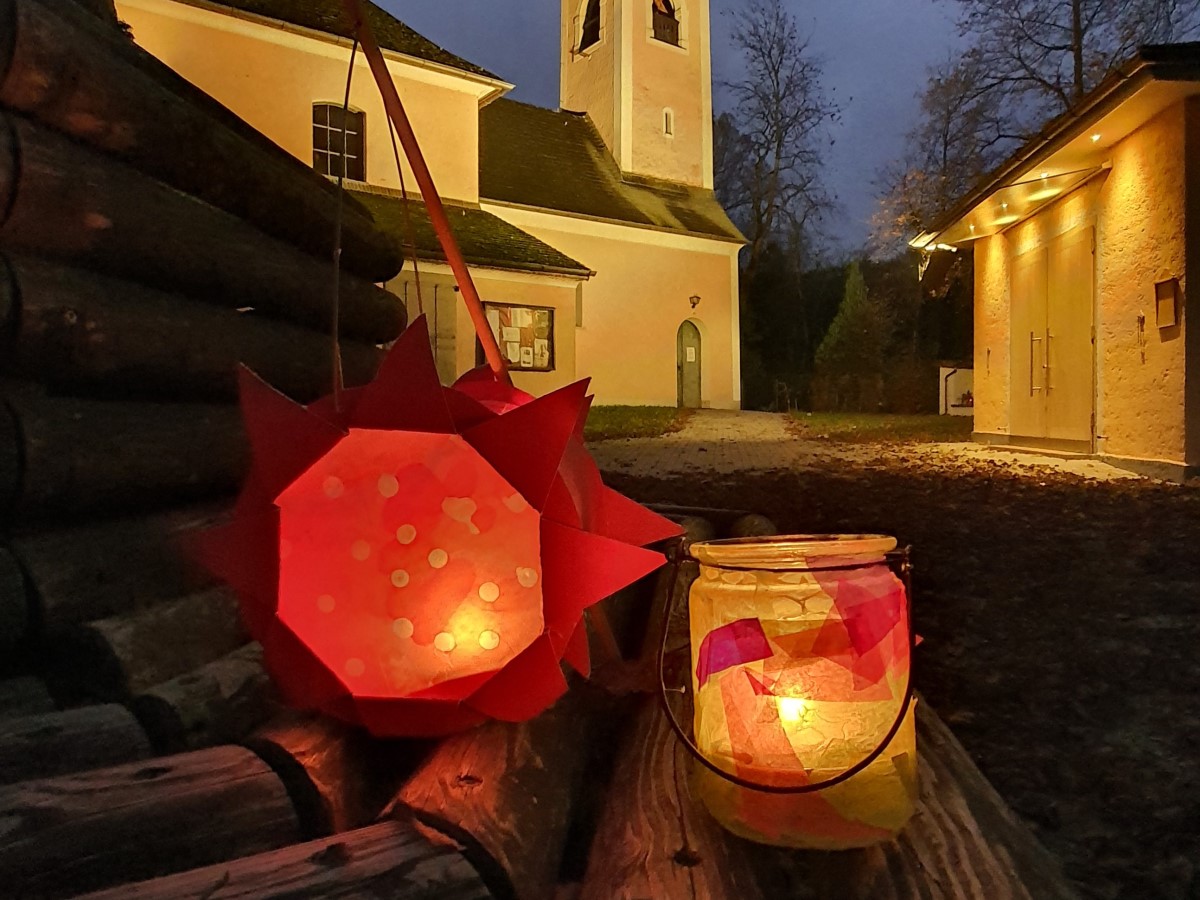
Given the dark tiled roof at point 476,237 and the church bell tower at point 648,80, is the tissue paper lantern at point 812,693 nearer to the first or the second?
the dark tiled roof at point 476,237

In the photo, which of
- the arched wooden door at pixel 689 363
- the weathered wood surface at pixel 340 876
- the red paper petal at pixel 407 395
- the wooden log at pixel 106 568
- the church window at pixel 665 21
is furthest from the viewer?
the arched wooden door at pixel 689 363

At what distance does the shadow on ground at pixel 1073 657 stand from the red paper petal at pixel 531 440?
109 cm

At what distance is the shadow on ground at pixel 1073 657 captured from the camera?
148 cm

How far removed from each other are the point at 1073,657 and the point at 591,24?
885 inches

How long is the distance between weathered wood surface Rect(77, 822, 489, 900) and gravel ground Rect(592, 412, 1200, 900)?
1032 mm

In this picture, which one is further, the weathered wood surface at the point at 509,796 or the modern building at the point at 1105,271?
the modern building at the point at 1105,271

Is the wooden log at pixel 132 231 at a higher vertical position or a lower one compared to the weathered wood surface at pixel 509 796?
higher

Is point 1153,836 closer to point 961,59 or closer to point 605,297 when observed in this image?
point 605,297

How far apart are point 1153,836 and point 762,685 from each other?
2.86ft

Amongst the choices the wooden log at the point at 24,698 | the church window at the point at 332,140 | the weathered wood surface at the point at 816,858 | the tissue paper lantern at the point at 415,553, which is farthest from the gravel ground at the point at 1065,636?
the church window at the point at 332,140

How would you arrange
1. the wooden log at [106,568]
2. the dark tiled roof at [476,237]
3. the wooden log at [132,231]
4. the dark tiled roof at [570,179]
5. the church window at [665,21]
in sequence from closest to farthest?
1. the wooden log at [106,568]
2. the wooden log at [132,231]
3. the dark tiled roof at [476,237]
4. the dark tiled roof at [570,179]
5. the church window at [665,21]

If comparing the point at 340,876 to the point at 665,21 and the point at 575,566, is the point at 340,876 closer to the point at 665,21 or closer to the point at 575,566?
the point at 575,566

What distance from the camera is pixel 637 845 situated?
1172mm

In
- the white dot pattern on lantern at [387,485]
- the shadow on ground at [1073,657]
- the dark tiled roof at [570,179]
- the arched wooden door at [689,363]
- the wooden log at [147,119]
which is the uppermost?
the dark tiled roof at [570,179]
